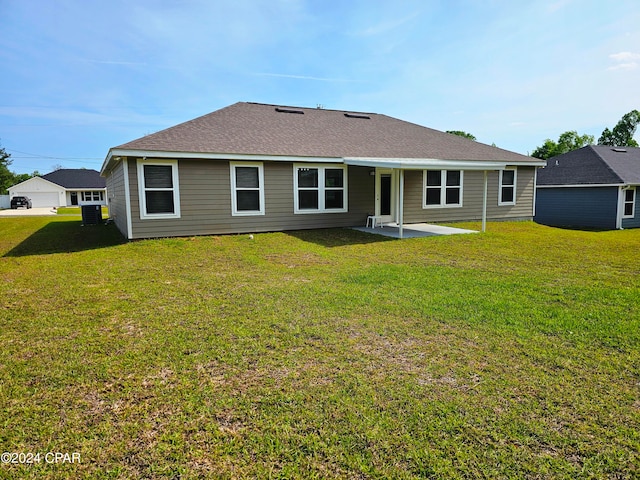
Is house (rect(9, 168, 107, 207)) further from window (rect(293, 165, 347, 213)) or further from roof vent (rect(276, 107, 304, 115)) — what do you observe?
window (rect(293, 165, 347, 213))

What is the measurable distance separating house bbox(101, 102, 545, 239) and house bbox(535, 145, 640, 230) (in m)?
4.62

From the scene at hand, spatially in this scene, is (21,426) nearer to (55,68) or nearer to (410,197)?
(410,197)

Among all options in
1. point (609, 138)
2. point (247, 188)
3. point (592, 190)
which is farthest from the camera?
point (609, 138)

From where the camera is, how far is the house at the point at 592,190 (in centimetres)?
1775

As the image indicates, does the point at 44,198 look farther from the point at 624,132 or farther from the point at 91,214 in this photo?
the point at 624,132

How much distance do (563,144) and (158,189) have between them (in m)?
47.8

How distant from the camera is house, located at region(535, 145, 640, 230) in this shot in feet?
58.2

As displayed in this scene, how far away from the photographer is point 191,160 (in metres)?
11.0

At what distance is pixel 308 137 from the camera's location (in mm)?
A: 13562

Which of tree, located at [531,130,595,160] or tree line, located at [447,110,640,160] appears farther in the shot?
tree line, located at [447,110,640,160]

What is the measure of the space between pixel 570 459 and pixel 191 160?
1078cm

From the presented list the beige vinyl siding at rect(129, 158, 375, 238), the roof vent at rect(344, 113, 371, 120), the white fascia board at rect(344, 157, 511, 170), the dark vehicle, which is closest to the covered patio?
the white fascia board at rect(344, 157, 511, 170)

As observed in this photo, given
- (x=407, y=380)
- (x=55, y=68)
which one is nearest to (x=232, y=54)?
(x=55, y=68)

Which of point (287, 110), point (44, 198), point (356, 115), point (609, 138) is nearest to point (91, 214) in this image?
point (287, 110)
